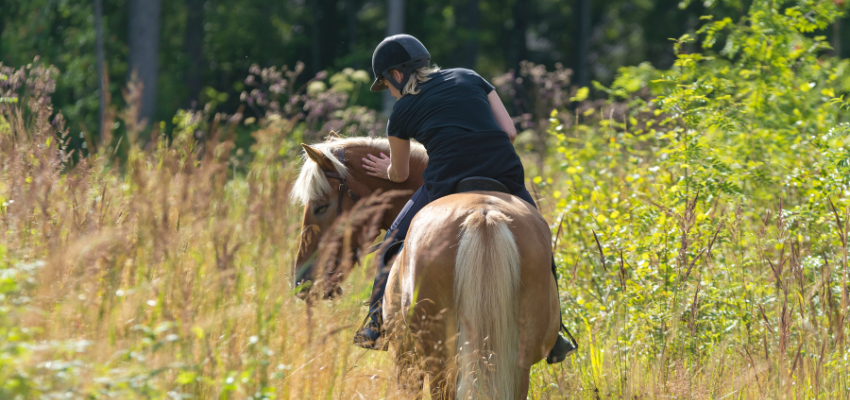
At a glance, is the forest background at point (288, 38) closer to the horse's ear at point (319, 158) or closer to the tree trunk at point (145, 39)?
the tree trunk at point (145, 39)

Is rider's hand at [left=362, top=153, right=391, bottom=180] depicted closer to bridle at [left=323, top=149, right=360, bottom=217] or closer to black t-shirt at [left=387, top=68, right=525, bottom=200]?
bridle at [left=323, top=149, right=360, bottom=217]

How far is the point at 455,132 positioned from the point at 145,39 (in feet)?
50.7

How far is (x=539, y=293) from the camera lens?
8.32 feet

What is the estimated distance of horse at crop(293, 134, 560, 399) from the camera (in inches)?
93.6

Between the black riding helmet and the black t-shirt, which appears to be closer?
the black t-shirt

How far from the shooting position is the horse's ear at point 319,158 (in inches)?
139

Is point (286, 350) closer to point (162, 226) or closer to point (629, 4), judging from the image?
point (162, 226)

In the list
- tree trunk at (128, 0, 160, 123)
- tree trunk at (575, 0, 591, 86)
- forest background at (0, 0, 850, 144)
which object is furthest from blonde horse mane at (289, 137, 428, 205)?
tree trunk at (575, 0, 591, 86)

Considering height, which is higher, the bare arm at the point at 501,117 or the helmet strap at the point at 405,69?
the helmet strap at the point at 405,69

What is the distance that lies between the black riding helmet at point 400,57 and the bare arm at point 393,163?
0.31m

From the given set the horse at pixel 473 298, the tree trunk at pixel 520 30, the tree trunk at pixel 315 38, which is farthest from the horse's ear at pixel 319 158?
the tree trunk at pixel 520 30

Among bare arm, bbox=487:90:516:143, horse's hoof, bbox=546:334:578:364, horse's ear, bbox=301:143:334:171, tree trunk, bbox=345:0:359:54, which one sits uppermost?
tree trunk, bbox=345:0:359:54

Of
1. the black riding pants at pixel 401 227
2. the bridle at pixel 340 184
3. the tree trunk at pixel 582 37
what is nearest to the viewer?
the black riding pants at pixel 401 227

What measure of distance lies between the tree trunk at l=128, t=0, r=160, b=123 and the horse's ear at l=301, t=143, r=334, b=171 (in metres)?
13.9
